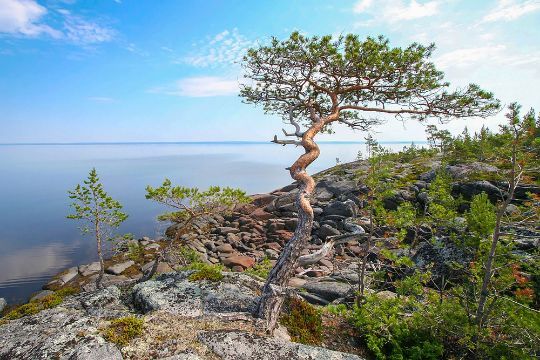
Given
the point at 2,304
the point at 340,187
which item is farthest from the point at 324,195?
the point at 2,304

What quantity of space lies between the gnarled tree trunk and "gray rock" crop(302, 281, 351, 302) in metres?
5.47

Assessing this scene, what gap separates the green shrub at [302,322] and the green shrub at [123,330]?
11.6 feet

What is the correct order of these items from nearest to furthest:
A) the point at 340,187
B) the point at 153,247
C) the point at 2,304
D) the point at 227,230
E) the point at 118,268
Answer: the point at 2,304 < the point at 118,268 < the point at 153,247 < the point at 227,230 < the point at 340,187

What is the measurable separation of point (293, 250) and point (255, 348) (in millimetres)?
2894

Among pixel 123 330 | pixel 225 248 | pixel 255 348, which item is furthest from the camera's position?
pixel 225 248

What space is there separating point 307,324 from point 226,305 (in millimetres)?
2246

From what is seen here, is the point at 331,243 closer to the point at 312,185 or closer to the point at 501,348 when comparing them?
the point at 312,185

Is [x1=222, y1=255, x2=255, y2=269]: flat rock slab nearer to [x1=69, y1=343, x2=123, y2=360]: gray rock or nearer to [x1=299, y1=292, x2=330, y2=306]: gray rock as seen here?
[x1=299, y1=292, x2=330, y2=306]: gray rock

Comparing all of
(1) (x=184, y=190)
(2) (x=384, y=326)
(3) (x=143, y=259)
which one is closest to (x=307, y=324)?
(2) (x=384, y=326)

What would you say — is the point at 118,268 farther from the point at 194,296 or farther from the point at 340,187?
the point at 340,187

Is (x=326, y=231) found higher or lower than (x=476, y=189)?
lower

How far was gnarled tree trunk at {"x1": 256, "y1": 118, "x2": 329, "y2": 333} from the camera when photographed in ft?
24.7

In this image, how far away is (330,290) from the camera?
44.0 feet

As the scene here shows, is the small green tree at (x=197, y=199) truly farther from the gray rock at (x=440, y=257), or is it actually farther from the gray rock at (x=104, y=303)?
the gray rock at (x=440, y=257)
